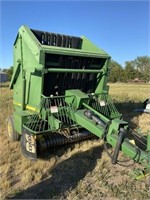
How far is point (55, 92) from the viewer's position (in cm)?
597

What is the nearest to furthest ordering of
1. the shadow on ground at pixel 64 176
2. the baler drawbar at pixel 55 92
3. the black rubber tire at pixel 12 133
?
the shadow on ground at pixel 64 176, the baler drawbar at pixel 55 92, the black rubber tire at pixel 12 133

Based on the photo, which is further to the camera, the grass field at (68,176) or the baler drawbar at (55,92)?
the baler drawbar at (55,92)

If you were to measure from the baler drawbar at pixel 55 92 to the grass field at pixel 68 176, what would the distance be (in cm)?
25

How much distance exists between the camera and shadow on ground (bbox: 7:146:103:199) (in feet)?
13.1

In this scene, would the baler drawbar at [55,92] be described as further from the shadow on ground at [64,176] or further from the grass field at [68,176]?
the shadow on ground at [64,176]

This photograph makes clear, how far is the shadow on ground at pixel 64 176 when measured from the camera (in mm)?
3991

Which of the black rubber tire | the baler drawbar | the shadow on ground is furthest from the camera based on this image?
the black rubber tire

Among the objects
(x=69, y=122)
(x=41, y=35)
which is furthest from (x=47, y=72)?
(x=41, y=35)

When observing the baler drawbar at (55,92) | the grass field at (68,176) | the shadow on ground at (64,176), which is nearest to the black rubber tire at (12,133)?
the baler drawbar at (55,92)

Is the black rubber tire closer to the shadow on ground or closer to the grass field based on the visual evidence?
the grass field

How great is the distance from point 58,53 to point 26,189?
2557mm

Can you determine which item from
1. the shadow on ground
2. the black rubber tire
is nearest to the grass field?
the shadow on ground

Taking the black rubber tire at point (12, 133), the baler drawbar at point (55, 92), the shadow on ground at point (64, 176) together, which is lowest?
the shadow on ground at point (64, 176)

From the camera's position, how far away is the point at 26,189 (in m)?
4.14
